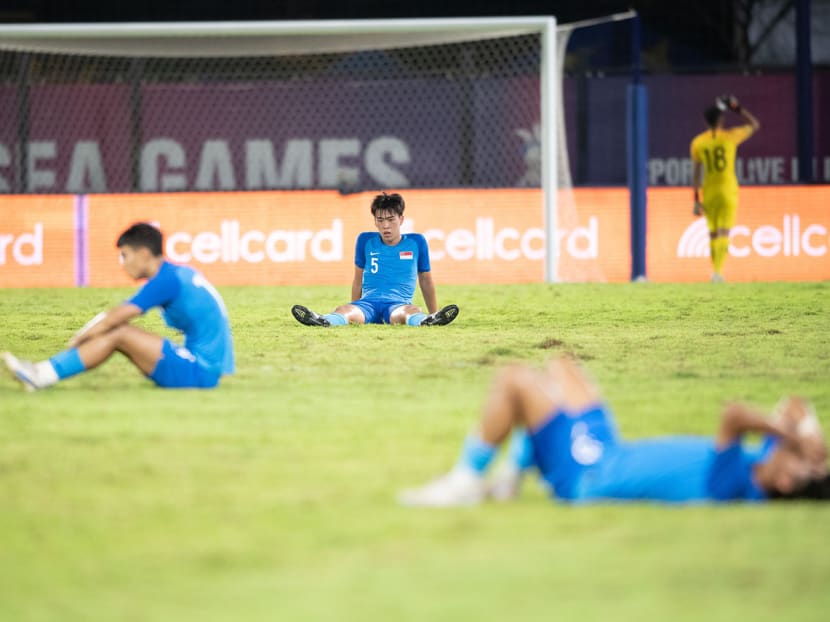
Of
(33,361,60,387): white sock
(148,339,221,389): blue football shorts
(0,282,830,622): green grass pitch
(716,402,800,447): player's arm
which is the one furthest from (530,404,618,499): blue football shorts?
(33,361,60,387): white sock

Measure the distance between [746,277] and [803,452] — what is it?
50.2 feet

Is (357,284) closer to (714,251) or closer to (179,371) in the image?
(179,371)

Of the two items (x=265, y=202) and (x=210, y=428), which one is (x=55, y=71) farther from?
(x=210, y=428)

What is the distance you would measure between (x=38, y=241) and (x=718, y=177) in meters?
9.01

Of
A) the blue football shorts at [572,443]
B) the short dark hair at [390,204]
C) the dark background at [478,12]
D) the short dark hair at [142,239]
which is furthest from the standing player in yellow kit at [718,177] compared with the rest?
the blue football shorts at [572,443]

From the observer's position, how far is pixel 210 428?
25.9ft

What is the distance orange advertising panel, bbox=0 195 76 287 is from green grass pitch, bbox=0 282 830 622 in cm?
865

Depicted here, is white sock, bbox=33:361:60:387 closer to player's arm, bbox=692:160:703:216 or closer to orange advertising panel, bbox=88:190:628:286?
orange advertising panel, bbox=88:190:628:286

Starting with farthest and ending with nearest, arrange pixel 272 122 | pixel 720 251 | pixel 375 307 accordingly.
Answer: pixel 272 122, pixel 720 251, pixel 375 307

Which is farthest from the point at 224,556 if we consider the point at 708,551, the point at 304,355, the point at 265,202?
the point at 265,202

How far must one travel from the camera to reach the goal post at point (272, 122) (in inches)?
977

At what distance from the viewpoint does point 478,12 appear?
31094 mm

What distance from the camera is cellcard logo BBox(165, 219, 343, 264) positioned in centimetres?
2039

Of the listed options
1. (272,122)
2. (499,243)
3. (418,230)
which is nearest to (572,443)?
(418,230)
